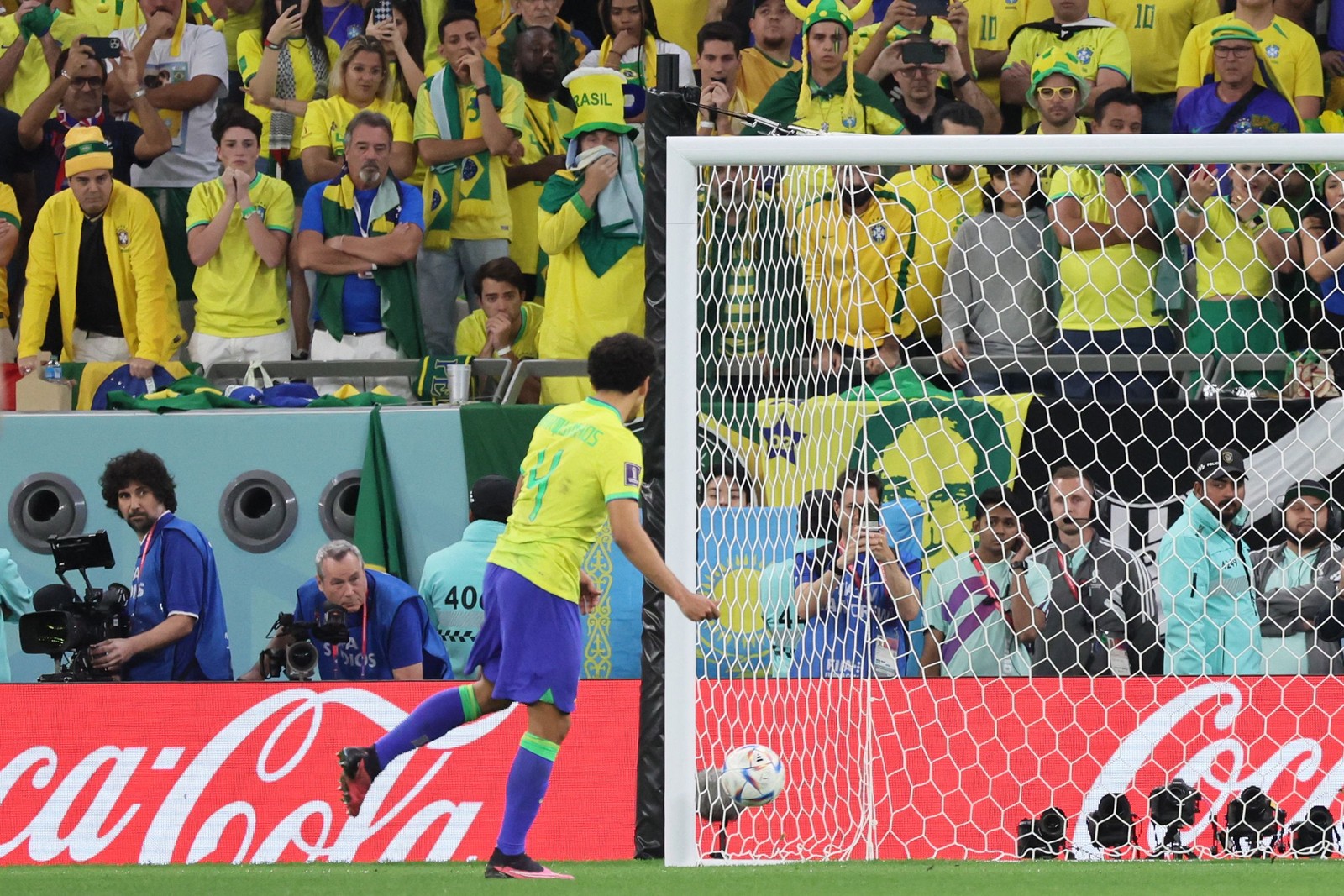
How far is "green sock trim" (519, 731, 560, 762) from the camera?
4906 mm

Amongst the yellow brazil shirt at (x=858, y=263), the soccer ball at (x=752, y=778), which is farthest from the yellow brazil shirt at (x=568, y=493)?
A: the yellow brazil shirt at (x=858, y=263)

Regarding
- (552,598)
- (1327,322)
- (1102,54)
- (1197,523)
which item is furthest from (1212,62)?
(552,598)

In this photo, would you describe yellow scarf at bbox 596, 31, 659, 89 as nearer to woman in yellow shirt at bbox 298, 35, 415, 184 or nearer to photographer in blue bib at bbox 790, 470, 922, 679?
woman in yellow shirt at bbox 298, 35, 415, 184

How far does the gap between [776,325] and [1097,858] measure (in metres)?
2.20

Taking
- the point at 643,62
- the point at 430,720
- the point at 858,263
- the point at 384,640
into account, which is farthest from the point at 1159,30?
the point at 430,720

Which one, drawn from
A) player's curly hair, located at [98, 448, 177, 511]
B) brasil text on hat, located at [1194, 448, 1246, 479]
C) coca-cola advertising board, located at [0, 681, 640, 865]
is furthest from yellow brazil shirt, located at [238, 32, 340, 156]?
brasil text on hat, located at [1194, 448, 1246, 479]

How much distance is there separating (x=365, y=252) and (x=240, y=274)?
75 cm

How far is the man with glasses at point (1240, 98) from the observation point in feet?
29.6

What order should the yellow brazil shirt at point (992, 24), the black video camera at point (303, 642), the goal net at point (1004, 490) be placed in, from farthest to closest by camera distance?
the yellow brazil shirt at point (992, 24), the black video camera at point (303, 642), the goal net at point (1004, 490)

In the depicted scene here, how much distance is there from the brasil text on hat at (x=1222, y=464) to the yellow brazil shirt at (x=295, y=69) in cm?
536

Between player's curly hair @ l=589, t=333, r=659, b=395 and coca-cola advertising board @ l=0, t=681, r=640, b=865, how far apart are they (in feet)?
5.11

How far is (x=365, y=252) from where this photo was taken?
934 centimetres

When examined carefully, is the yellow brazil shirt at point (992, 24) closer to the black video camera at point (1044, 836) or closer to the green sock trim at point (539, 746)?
the black video camera at point (1044, 836)

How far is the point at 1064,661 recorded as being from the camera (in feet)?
21.7
